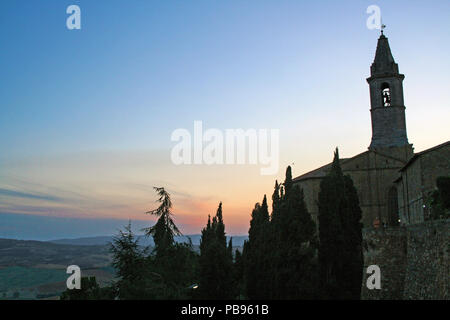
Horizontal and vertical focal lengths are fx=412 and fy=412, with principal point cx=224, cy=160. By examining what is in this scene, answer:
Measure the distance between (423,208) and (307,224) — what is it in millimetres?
7906

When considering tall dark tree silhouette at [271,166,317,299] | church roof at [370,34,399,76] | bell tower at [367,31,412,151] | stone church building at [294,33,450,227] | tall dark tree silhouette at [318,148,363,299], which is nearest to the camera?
tall dark tree silhouette at [318,148,363,299]

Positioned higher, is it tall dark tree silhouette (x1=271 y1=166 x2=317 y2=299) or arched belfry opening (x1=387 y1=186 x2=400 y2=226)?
arched belfry opening (x1=387 y1=186 x2=400 y2=226)

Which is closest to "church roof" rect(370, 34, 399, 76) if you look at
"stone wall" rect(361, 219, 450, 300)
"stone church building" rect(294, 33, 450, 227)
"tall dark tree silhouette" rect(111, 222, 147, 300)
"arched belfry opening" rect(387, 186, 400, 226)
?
"stone church building" rect(294, 33, 450, 227)

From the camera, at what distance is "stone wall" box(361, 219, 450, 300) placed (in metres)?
13.9

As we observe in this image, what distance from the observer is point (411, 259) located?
17109mm

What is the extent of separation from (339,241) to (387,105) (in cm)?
2417

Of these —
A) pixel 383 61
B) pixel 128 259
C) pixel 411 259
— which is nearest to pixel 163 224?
pixel 128 259

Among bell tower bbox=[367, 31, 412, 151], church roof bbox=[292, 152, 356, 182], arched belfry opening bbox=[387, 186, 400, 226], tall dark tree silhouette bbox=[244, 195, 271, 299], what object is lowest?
tall dark tree silhouette bbox=[244, 195, 271, 299]

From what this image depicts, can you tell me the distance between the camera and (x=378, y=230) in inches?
752

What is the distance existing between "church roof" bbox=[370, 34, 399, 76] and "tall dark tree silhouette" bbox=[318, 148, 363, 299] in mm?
21934

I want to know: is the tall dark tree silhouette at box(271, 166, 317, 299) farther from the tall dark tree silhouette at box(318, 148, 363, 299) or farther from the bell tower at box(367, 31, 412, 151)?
the bell tower at box(367, 31, 412, 151)

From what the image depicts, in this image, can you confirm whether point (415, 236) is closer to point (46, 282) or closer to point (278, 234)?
point (278, 234)

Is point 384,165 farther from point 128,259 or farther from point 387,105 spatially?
point 128,259
